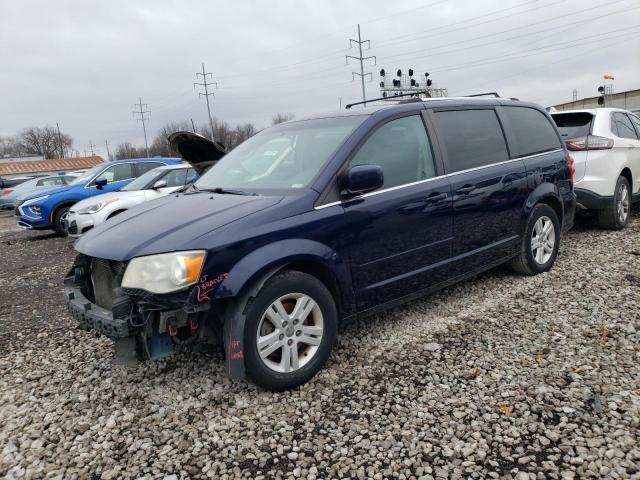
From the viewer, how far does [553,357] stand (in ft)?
10.5

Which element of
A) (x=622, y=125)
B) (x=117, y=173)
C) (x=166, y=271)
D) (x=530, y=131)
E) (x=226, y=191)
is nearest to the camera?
(x=166, y=271)

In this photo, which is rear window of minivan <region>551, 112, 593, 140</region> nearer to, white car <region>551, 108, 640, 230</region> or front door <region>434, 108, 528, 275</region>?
white car <region>551, 108, 640, 230</region>

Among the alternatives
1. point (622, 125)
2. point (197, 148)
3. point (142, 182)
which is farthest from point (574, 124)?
point (142, 182)

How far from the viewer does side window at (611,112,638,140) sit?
21.5 feet

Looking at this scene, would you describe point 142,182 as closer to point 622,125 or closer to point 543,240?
point 543,240

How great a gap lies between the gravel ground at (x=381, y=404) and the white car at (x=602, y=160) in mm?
2319

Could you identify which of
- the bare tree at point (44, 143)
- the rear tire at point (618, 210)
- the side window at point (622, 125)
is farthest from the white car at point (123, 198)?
the bare tree at point (44, 143)

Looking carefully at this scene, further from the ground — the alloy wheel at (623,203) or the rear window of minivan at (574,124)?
the rear window of minivan at (574,124)

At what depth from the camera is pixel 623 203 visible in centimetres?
659

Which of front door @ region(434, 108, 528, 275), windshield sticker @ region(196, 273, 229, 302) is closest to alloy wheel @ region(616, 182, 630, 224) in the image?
front door @ region(434, 108, 528, 275)

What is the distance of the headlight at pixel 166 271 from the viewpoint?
260cm

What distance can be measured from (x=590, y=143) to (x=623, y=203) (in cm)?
113

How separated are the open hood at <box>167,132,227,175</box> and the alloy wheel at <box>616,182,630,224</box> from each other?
5.33 metres

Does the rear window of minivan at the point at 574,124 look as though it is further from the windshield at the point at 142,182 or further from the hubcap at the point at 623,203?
the windshield at the point at 142,182
